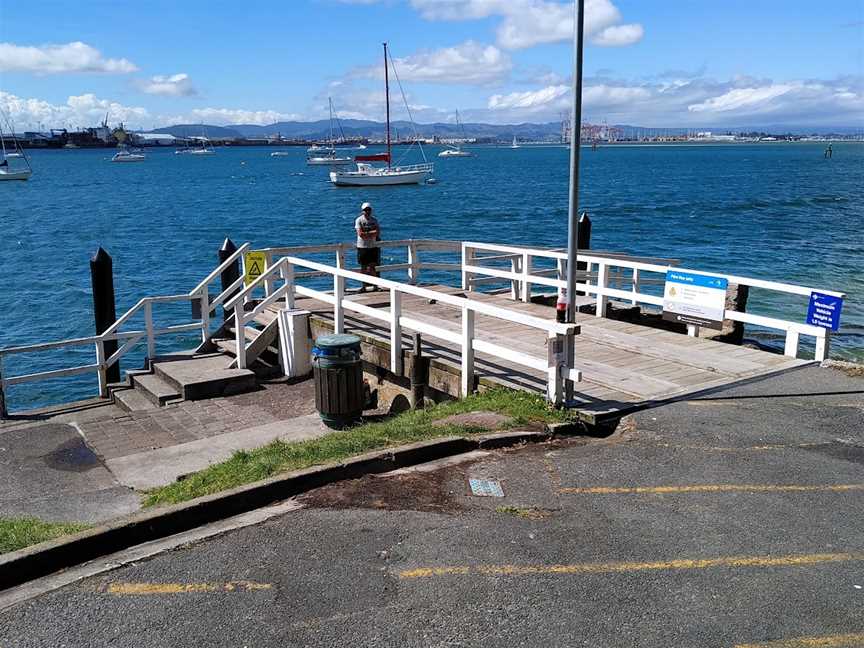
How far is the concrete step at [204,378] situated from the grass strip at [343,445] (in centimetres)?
431

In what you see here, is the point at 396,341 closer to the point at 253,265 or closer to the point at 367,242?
the point at 253,265

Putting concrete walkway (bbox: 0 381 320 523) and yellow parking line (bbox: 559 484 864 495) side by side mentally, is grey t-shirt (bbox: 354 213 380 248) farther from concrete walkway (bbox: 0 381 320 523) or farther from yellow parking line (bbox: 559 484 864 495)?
yellow parking line (bbox: 559 484 864 495)

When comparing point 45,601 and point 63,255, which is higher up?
point 45,601

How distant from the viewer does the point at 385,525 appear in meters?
6.40

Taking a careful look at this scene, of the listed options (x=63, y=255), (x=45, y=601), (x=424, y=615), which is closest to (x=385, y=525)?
(x=424, y=615)

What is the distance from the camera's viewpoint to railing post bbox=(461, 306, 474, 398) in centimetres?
1013

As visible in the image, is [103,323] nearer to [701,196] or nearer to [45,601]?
[45,601]

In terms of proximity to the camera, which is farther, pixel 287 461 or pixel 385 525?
pixel 287 461

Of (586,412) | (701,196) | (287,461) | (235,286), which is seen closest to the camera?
(287,461)

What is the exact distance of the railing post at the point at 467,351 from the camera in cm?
1013

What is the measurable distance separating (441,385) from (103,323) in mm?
8566

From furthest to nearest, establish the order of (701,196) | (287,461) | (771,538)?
(701,196) → (287,461) → (771,538)

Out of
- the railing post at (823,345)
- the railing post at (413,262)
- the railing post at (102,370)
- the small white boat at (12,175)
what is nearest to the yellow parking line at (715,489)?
the railing post at (823,345)

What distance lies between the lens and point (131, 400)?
518 inches
